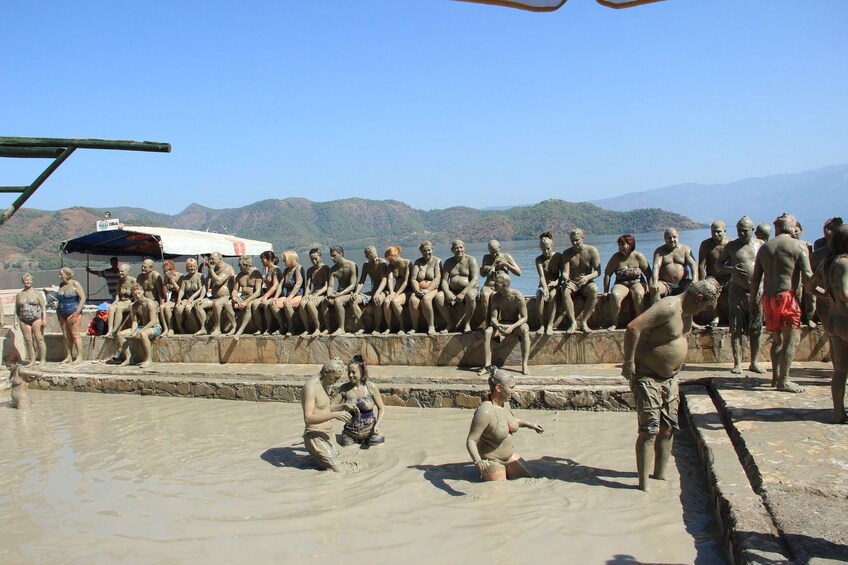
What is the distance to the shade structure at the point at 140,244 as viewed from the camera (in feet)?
51.4

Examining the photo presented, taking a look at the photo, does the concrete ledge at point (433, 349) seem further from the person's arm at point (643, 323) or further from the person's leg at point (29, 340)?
the person's arm at point (643, 323)

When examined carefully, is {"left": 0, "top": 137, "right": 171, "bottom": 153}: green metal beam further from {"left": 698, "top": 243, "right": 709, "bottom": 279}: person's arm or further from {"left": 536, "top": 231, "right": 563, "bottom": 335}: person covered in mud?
{"left": 698, "top": 243, "right": 709, "bottom": 279}: person's arm

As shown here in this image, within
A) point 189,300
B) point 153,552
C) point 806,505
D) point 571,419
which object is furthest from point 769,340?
point 189,300

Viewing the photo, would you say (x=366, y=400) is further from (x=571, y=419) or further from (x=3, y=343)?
(x=3, y=343)

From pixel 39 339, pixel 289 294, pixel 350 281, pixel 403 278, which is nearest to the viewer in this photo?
pixel 403 278

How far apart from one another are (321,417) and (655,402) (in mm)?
2956

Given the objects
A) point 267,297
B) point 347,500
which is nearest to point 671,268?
point 347,500

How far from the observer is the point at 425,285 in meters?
9.91

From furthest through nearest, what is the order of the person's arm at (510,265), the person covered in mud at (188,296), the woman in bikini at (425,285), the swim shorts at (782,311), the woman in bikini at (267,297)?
the person covered in mud at (188,296) → the woman in bikini at (267,297) → the woman in bikini at (425,285) → the person's arm at (510,265) → the swim shorts at (782,311)

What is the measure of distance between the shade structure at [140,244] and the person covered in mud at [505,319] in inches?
368

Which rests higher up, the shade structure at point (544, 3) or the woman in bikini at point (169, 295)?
the shade structure at point (544, 3)

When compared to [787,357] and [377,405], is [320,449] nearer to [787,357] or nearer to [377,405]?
[377,405]

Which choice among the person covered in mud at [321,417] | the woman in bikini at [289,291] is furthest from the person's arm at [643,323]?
the woman in bikini at [289,291]

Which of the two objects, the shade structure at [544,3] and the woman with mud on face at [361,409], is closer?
the shade structure at [544,3]
